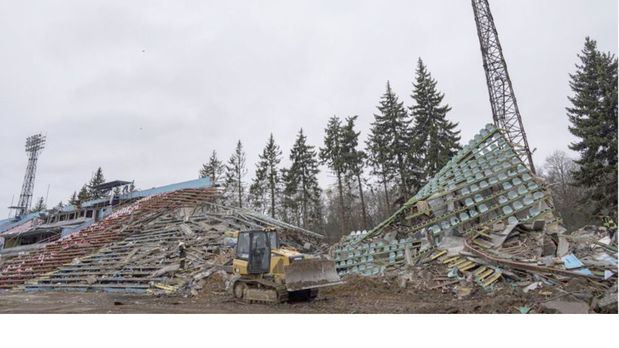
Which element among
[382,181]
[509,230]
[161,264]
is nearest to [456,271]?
[509,230]

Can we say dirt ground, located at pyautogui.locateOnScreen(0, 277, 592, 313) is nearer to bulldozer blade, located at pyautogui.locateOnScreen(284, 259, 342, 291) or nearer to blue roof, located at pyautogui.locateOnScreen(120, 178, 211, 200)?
bulldozer blade, located at pyautogui.locateOnScreen(284, 259, 342, 291)

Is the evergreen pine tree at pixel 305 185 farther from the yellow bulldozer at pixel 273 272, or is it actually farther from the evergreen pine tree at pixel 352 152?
the yellow bulldozer at pixel 273 272

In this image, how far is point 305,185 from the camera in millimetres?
27844

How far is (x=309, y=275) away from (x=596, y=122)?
638 centimetres

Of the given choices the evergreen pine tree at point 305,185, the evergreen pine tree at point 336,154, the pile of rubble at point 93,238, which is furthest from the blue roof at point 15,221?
the evergreen pine tree at point 336,154

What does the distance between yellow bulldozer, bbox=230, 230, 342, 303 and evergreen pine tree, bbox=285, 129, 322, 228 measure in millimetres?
18452

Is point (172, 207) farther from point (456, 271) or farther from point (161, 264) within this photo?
point (456, 271)

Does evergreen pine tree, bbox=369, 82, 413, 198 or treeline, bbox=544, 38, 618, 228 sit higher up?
evergreen pine tree, bbox=369, 82, 413, 198

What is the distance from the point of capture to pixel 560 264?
7043mm

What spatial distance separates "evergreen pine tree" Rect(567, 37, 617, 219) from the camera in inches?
253

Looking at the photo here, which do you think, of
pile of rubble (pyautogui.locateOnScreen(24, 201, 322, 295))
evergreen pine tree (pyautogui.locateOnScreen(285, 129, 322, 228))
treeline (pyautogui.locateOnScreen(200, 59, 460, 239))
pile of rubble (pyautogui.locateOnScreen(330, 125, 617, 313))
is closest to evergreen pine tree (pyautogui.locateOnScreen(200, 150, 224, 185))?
treeline (pyautogui.locateOnScreen(200, 59, 460, 239))

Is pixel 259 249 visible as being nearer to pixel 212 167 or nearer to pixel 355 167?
pixel 355 167
